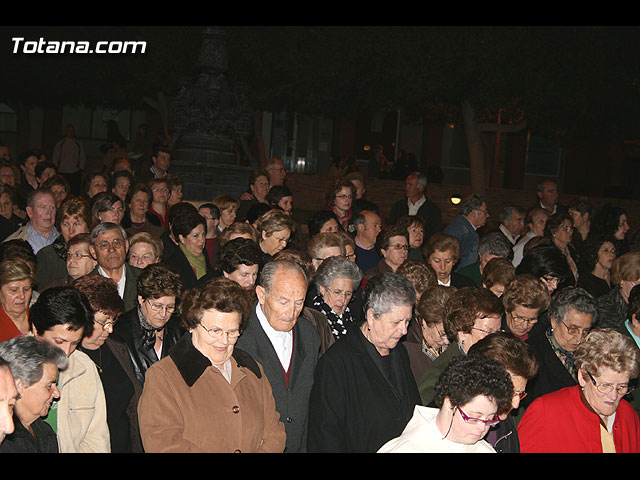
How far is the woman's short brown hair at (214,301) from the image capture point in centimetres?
422

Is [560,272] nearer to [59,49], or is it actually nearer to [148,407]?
[148,407]

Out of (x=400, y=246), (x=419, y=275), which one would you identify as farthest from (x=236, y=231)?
(x=419, y=275)

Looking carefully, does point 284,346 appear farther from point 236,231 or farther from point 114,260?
point 236,231

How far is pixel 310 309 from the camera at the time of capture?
5.52 m

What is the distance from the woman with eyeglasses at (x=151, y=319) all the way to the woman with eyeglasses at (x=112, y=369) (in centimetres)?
17

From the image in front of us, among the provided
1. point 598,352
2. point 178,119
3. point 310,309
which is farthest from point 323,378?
point 178,119

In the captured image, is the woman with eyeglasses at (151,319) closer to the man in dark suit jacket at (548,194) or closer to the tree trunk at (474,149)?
the man in dark suit jacket at (548,194)

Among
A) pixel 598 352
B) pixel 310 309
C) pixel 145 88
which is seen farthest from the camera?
pixel 145 88

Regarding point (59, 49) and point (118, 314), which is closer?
point (118, 314)

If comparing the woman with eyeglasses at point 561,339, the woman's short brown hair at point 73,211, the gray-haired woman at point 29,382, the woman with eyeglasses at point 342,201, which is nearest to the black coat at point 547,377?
the woman with eyeglasses at point 561,339

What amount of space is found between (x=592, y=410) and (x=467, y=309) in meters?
0.96

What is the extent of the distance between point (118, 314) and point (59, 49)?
Answer: 19.0 meters

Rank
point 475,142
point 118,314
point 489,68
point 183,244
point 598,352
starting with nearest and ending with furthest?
point 598,352 < point 118,314 < point 183,244 < point 489,68 < point 475,142

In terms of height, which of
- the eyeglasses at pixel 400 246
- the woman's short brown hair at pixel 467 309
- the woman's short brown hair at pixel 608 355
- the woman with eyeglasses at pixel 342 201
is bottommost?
the woman's short brown hair at pixel 608 355
